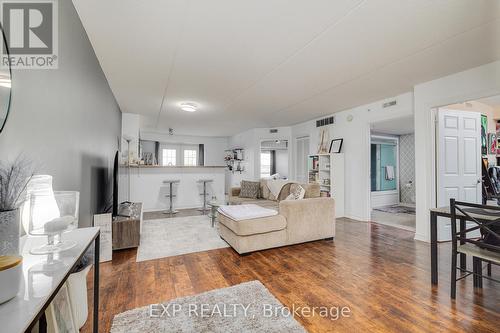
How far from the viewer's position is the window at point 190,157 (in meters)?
9.41

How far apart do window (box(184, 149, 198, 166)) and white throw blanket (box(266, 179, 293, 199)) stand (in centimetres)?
539

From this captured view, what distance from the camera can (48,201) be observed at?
105cm

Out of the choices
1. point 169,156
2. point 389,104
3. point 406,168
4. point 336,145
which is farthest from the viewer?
point 169,156

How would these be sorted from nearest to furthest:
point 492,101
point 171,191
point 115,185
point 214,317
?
point 214,317
point 115,185
point 492,101
point 171,191

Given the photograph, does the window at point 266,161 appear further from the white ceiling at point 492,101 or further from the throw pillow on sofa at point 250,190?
the white ceiling at point 492,101

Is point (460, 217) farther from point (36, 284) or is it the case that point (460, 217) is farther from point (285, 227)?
point (36, 284)

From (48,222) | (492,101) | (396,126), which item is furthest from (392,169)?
(48,222)

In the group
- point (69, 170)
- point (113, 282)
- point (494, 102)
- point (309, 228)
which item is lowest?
point (113, 282)

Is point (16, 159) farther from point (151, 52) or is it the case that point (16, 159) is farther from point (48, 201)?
point (151, 52)

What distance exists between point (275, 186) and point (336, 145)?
1841mm

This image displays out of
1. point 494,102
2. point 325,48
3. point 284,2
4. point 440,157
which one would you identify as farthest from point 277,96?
point 494,102

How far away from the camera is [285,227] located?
3.09 m

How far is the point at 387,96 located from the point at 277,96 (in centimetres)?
205

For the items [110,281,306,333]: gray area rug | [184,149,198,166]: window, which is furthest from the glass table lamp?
[184,149,198,166]: window
